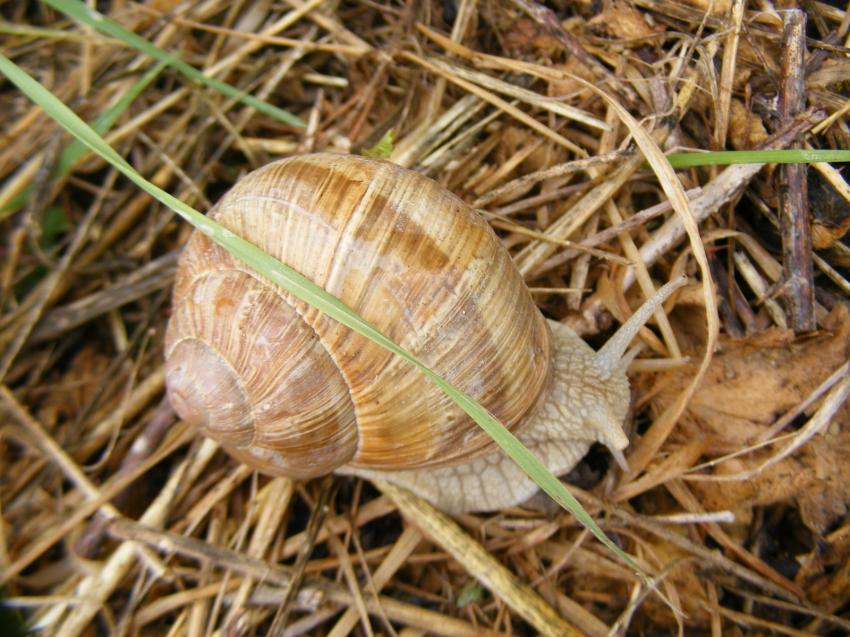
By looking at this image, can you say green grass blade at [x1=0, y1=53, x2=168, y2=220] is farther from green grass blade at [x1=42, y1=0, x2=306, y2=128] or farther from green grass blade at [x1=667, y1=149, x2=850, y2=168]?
green grass blade at [x1=667, y1=149, x2=850, y2=168]

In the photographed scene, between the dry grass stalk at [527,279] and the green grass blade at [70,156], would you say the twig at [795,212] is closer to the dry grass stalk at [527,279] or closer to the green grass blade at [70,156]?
the dry grass stalk at [527,279]

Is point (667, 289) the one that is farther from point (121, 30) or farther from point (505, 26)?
point (121, 30)

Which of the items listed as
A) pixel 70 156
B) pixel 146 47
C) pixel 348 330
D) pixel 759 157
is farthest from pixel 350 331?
pixel 70 156

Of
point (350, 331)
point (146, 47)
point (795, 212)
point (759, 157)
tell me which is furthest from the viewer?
point (146, 47)

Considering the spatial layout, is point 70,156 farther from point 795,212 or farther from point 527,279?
point 795,212

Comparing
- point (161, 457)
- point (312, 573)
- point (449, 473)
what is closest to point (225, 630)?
point (312, 573)

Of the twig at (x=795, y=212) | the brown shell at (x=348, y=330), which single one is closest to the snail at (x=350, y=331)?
the brown shell at (x=348, y=330)
